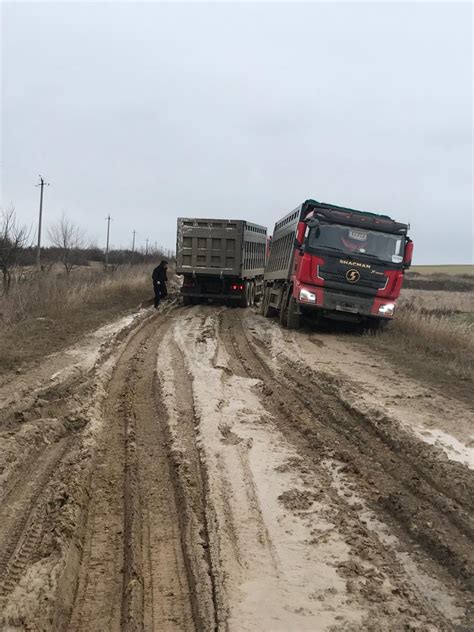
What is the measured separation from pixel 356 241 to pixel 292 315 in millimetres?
2511

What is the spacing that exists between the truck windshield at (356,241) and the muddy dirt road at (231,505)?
572cm

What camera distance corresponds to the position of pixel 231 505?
160 inches

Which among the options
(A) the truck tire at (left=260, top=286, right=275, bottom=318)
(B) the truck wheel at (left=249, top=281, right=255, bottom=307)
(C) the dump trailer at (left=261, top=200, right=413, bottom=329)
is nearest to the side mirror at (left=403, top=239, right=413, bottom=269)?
(C) the dump trailer at (left=261, top=200, right=413, bottom=329)

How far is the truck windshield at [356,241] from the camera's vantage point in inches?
510

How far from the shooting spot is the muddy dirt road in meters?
2.90

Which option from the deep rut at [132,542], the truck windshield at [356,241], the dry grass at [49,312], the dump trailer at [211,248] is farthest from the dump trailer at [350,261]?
the deep rut at [132,542]

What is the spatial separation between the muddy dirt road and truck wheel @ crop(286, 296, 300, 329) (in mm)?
5937

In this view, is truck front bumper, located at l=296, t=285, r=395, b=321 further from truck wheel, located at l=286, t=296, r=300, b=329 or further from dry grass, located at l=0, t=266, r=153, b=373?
dry grass, located at l=0, t=266, r=153, b=373

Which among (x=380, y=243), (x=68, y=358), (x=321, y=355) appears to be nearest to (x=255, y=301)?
(x=380, y=243)

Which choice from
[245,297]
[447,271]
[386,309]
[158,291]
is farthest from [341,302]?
[447,271]

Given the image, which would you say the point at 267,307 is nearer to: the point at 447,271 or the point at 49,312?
the point at 49,312

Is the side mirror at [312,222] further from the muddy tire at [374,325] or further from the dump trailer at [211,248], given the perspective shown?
the dump trailer at [211,248]

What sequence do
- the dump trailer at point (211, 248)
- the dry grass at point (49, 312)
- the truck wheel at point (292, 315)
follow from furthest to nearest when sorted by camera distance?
the dump trailer at point (211, 248) → the truck wheel at point (292, 315) → the dry grass at point (49, 312)

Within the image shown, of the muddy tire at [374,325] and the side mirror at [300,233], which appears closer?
the side mirror at [300,233]
